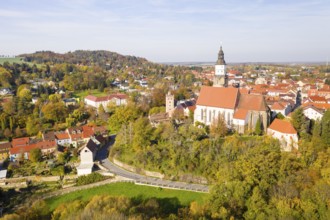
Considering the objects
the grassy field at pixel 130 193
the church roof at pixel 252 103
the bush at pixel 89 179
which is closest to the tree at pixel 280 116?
the church roof at pixel 252 103

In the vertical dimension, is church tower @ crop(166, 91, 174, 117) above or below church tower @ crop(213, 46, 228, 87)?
below

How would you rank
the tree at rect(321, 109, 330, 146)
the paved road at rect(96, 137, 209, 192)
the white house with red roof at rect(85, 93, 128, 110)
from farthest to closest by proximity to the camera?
the white house with red roof at rect(85, 93, 128, 110), the tree at rect(321, 109, 330, 146), the paved road at rect(96, 137, 209, 192)

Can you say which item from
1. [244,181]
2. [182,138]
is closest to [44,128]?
[182,138]

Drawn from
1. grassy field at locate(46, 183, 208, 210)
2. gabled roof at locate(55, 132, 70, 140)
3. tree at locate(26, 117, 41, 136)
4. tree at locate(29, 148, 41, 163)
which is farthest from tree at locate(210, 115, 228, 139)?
tree at locate(26, 117, 41, 136)

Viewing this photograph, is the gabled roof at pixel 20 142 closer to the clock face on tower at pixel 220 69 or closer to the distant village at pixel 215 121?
the distant village at pixel 215 121

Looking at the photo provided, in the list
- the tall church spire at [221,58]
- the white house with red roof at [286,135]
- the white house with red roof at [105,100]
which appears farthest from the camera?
the white house with red roof at [105,100]

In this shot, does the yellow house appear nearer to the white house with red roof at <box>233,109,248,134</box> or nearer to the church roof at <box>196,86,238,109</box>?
the church roof at <box>196,86,238,109</box>

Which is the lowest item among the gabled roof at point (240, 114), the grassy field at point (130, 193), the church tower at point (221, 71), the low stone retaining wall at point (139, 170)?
the grassy field at point (130, 193)
